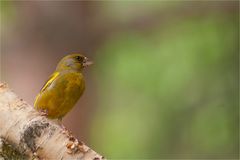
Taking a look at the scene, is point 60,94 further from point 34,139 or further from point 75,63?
point 34,139

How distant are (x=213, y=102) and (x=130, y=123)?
7.10ft

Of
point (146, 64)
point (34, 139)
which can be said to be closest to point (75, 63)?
point (34, 139)

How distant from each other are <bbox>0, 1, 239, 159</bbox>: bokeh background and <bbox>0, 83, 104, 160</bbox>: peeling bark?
3848mm

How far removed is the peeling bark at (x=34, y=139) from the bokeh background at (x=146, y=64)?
3848mm

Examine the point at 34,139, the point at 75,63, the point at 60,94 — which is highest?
the point at 75,63

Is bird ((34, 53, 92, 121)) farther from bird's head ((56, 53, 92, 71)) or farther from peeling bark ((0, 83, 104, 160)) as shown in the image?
peeling bark ((0, 83, 104, 160))

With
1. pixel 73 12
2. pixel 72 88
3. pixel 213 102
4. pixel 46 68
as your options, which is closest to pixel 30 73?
pixel 46 68

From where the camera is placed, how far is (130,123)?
10.9 m

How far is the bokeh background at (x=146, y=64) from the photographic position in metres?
8.70

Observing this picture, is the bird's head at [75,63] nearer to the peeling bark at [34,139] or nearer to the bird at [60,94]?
the bird at [60,94]

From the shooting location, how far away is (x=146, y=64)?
35.0 feet

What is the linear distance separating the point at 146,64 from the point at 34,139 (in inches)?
263

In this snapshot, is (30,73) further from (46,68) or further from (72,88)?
(72,88)

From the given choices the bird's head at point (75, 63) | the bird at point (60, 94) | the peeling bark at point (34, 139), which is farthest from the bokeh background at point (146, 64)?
the peeling bark at point (34, 139)
